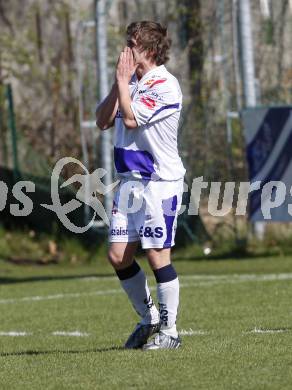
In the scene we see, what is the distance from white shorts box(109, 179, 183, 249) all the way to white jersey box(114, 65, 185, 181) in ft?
0.20

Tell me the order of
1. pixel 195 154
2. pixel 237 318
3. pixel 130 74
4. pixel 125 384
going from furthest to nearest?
pixel 195 154
pixel 237 318
pixel 130 74
pixel 125 384

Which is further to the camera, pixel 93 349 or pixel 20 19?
pixel 20 19

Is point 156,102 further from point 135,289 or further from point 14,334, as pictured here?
point 14,334

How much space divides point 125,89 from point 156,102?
205 millimetres

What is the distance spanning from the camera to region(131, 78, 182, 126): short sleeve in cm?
725

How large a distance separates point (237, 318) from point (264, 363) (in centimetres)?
254

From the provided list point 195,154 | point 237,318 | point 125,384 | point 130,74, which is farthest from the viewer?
point 195,154

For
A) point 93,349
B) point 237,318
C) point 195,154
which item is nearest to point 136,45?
point 93,349

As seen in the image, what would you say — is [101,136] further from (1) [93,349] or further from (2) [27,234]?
(1) [93,349]

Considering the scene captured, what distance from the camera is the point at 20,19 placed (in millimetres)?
21641

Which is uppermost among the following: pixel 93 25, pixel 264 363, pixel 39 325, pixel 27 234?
pixel 93 25

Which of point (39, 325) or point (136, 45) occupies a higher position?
point (136, 45)

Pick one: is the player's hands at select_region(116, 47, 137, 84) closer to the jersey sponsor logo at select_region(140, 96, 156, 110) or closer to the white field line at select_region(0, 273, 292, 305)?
the jersey sponsor logo at select_region(140, 96, 156, 110)
